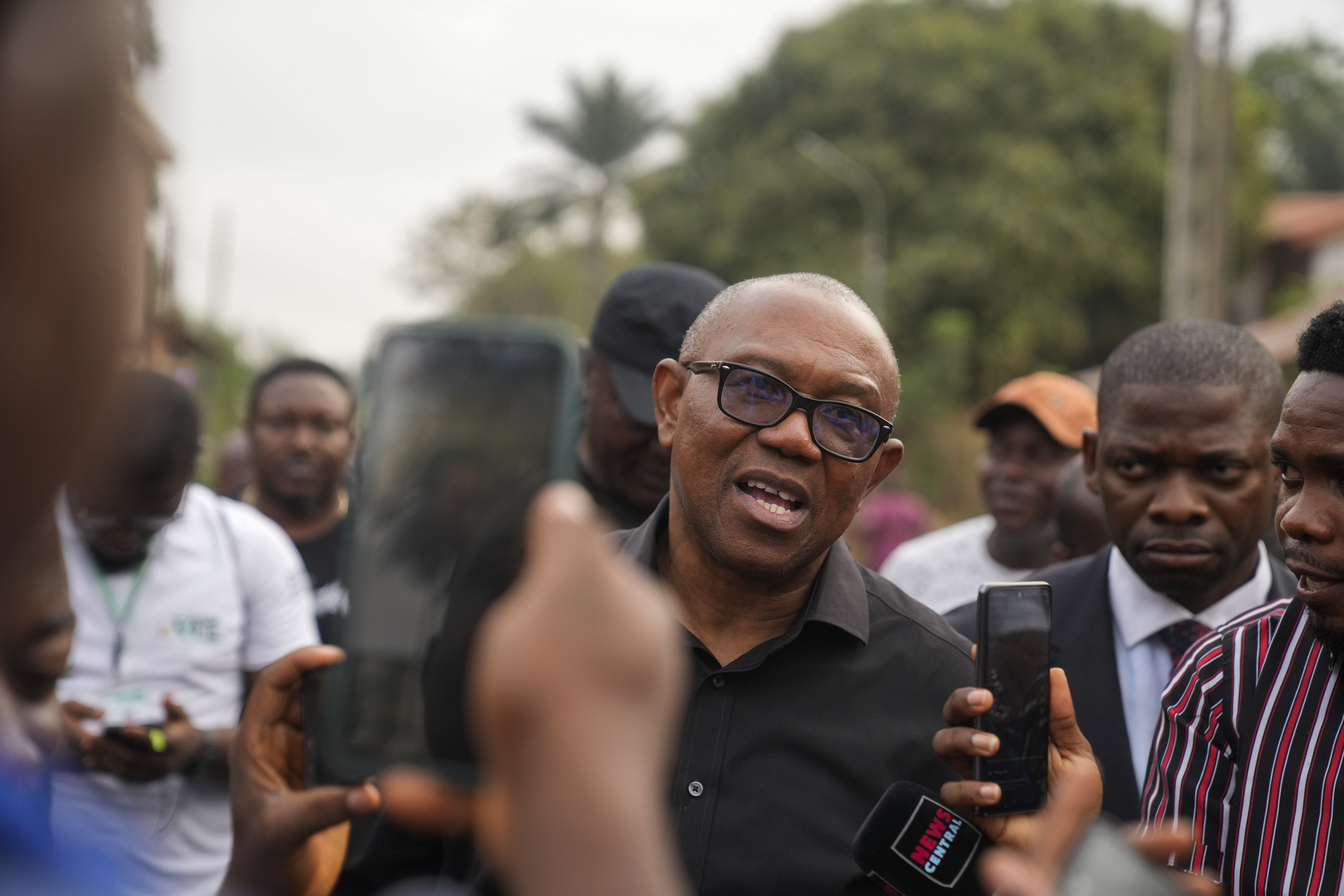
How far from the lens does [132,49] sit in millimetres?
811

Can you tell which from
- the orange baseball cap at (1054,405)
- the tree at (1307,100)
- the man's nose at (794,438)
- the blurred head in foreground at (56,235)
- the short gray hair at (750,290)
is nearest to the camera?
the blurred head in foreground at (56,235)

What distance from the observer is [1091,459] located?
3.76 metres

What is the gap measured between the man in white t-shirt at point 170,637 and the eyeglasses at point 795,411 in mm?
1664

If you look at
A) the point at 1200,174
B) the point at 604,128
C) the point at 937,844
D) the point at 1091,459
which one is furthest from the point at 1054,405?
the point at 604,128

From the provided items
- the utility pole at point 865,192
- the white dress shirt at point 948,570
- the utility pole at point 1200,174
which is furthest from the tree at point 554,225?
the white dress shirt at point 948,570

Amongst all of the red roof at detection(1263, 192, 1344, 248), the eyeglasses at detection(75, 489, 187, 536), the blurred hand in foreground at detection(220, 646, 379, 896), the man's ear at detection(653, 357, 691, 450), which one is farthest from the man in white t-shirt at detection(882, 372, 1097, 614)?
the red roof at detection(1263, 192, 1344, 248)

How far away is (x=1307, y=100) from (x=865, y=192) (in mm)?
26067

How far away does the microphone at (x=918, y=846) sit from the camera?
210 cm

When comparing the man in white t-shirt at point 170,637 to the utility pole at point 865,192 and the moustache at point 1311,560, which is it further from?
the utility pole at point 865,192

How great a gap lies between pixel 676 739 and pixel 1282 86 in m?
53.8

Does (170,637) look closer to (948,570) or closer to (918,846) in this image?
(918,846)

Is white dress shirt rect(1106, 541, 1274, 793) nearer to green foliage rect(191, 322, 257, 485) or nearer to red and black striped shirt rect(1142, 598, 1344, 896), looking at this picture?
red and black striped shirt rect(1142, 598, 1344, 896)

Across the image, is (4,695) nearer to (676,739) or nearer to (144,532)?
(676,739)

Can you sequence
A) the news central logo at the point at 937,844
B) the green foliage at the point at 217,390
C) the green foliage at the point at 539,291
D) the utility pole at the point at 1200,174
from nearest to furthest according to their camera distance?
the green foliage at the point at 217,390, the news central logo at the point at 937,844, the utility pole at the point at 1200,174, the green foliage at the point at 539,291
